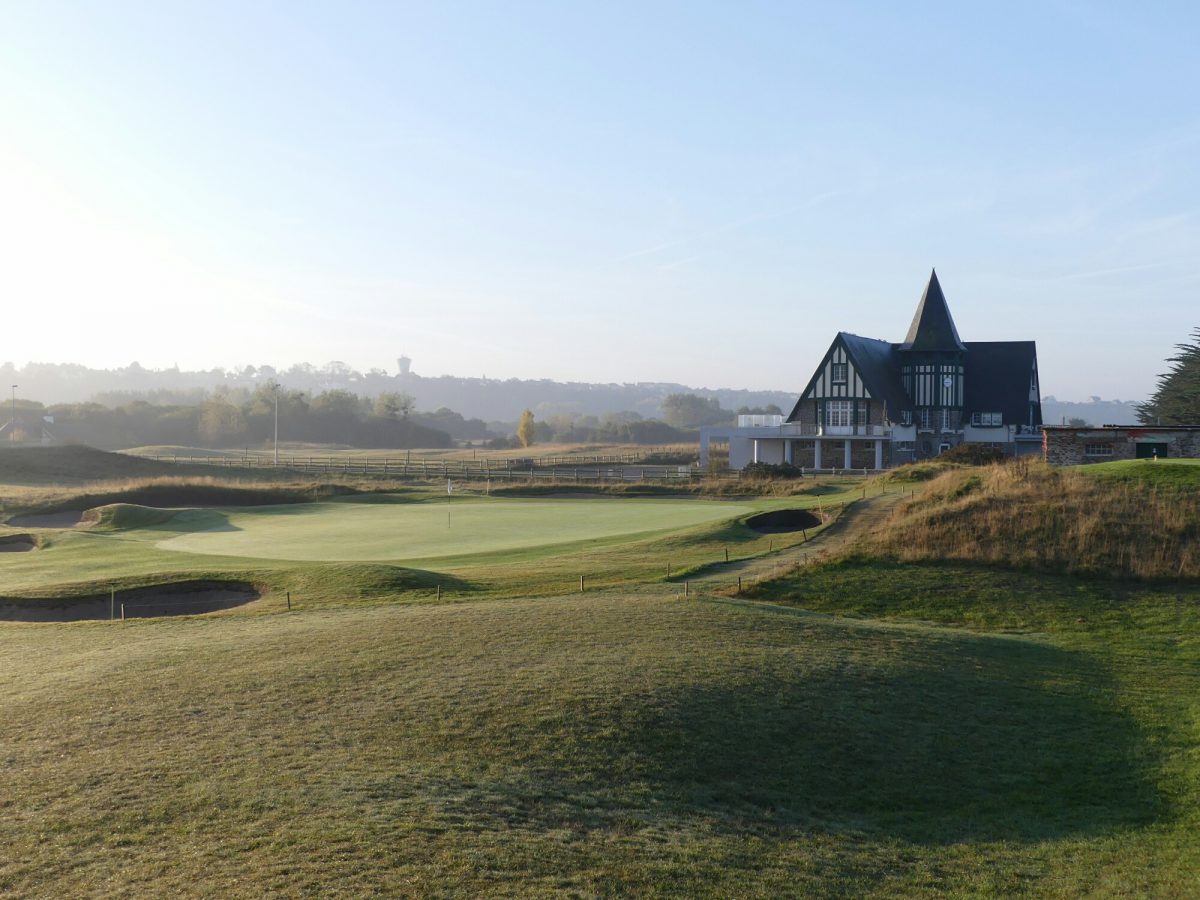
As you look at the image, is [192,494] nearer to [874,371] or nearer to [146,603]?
[146,603]

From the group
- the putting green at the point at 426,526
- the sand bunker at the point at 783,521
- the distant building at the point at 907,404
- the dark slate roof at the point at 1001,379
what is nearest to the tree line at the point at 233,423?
the distant building at the point at 907,404

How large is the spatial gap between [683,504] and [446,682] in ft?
117

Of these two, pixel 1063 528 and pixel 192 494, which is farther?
pixel 192 494

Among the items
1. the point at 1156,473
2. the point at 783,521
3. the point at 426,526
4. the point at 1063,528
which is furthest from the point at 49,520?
the point at 1156,473

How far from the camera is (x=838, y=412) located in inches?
2864

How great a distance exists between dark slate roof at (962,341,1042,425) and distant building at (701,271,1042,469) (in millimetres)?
71

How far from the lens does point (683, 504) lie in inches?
1954

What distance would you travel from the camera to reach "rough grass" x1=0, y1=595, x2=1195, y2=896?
9.46 metres

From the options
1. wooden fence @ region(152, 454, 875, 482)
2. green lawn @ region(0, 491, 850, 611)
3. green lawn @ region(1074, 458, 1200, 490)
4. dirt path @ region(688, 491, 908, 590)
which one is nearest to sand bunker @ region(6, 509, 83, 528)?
green lawn @ region(0, 491, 850, 611)

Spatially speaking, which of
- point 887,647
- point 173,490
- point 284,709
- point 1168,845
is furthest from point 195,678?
point 173,490

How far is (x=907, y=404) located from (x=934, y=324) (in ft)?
19.4

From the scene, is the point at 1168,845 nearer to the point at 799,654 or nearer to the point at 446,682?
the point at 799,654

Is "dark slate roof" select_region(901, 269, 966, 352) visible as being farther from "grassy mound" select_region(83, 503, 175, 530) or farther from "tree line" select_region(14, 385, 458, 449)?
"tree line" select_region(14, 385, 458, 449)

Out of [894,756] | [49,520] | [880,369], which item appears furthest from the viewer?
[880,369]
